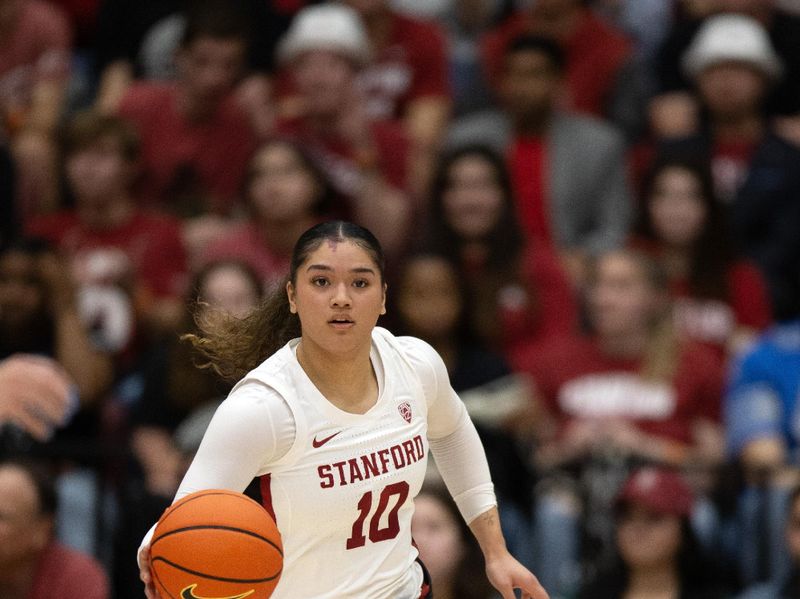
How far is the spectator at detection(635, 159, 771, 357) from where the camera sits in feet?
27.5

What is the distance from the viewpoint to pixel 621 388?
7664 mm

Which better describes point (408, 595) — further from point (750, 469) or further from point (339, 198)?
point (339, 198)

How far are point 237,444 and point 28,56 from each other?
6.32m

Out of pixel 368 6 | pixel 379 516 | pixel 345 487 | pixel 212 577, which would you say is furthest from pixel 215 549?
pixel 368 6

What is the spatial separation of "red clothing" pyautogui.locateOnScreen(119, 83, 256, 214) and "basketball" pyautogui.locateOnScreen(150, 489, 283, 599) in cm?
519

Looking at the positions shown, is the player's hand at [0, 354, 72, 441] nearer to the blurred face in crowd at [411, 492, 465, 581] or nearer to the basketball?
the basketball

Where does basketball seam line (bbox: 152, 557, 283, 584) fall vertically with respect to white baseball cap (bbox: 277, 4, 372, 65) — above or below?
below

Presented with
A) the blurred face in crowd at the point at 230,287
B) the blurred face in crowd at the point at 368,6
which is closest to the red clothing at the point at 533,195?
the blurred face in crowd at the point at 368,6

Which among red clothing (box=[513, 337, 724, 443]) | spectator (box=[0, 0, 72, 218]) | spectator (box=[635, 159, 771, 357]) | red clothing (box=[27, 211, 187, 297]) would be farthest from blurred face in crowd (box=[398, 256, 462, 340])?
spectator (box=[0, 0, 72, 218])

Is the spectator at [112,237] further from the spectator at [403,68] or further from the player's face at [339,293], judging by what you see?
the player's face at [339,293]

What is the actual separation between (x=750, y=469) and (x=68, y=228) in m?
4.06

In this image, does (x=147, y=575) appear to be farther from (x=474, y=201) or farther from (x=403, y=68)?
(x=403, y=68)

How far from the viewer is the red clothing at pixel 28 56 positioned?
9766mm

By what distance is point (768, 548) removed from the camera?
7.04 meters
